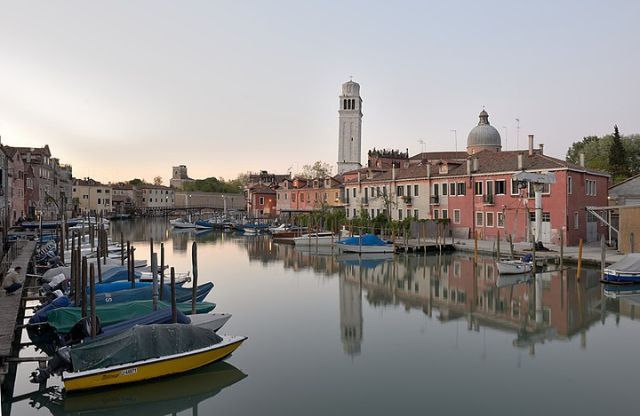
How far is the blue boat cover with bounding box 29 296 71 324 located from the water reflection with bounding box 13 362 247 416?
409cm

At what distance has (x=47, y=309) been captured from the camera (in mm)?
15898

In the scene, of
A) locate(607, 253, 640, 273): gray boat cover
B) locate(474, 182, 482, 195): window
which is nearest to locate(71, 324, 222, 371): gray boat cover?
locate(607, 253, 640, 273): gray boat cover

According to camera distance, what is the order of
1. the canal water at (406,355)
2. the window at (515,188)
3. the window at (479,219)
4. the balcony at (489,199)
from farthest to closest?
1. the window at (479,219)
2. the balcony at (489,199)
3. the window at (515,188)
4. the canal water at (406,355)

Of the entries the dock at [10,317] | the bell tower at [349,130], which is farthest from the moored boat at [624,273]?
the bell tower at [349,130]

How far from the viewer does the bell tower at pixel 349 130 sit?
8100cm

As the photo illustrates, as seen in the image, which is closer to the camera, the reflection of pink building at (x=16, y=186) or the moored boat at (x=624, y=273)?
the moored boat at (x=624, y=273)

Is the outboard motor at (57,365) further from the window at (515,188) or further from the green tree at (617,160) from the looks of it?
the green tree at (617,160)

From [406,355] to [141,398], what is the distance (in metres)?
6.65

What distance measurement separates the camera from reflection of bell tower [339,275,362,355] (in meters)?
15.2

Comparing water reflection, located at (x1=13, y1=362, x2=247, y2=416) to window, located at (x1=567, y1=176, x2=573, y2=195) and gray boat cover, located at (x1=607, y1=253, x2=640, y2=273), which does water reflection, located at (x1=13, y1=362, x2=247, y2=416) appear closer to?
gray boat cover, located at (x1=607, y1=253, x2=640, y2=273)

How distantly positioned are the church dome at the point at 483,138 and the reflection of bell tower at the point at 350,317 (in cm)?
3713

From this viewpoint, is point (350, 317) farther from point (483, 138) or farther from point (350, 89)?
point (350, 89)

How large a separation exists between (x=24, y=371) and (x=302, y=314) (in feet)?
29.7

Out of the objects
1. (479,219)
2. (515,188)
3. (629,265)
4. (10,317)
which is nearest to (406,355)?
(10,317)
